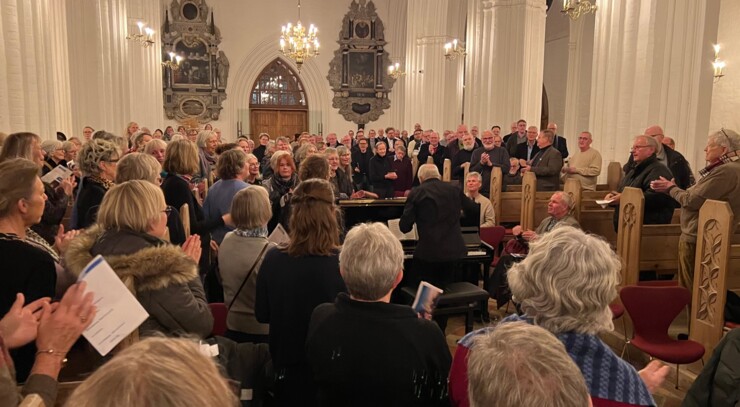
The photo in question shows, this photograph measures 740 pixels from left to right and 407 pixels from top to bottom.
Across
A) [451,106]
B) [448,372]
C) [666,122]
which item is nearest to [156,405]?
[448,372]

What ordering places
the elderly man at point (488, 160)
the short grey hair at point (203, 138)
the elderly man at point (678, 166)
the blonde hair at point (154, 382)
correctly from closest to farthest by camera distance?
1. the blonde hair at point (154, 382)
2. the elderly man at point (678, 166)
3. the short grey hair at point (203, 138)
4. the elderly man at point (488, 160)

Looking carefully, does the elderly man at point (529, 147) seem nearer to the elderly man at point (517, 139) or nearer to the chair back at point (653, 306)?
the elderly man at point (517, 139)

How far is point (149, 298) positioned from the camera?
235cm

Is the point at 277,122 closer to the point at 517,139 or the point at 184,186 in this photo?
the point at 517,139

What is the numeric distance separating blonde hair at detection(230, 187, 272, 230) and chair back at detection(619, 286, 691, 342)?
2.55 meters

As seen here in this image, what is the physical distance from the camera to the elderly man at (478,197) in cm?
662

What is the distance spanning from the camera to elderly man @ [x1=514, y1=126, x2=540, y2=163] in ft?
31.8

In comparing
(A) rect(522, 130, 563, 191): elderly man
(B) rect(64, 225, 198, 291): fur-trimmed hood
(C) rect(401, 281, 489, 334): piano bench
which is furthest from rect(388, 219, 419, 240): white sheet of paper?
(B) rect(64, 225, 198, 291): fur-trimmed hood

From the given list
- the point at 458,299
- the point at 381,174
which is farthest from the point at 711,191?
the point at 381,174

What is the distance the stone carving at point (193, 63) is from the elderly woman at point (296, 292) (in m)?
20.5

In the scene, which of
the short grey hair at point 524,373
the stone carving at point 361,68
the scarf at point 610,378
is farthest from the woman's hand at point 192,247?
the stone carving at point 361,68

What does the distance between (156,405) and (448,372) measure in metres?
1.59

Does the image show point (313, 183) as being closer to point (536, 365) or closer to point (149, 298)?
point (149, 298)

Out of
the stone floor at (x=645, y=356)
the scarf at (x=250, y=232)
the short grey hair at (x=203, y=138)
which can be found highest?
the short grey hair at (x=203, y=138)
